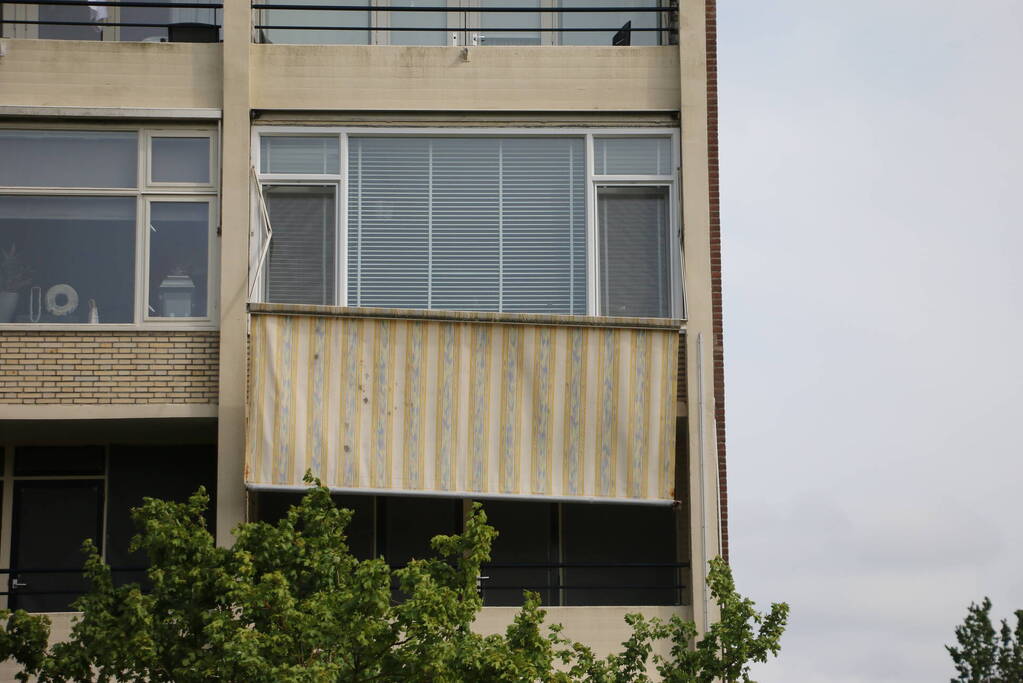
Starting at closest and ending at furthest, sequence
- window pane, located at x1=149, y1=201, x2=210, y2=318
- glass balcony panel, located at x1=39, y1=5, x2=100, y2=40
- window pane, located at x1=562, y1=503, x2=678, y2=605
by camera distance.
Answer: window pane, located at x1=149, y1=201, x2=210, y2=318 < window pane, located at x1=562, y1=503, x2=678, y2=605 < glass balcony panel, located at x1=39, y1=5, x2=100, y2=40

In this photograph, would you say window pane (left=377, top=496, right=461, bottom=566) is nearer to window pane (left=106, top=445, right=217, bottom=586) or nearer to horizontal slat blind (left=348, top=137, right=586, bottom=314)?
window pane (left=106, top=445, right=217, bottom=586)

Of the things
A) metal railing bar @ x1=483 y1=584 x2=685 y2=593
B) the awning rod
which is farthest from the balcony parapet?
metal railing bar @ x1=483 y1=584 x2=685 y2=593

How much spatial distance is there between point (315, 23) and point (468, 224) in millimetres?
3224

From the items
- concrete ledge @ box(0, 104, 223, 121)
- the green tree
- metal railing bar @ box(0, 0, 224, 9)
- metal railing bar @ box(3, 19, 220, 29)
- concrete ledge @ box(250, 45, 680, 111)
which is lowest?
the green tree

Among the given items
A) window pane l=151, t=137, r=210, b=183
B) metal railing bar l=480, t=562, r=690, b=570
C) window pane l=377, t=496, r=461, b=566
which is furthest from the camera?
window pane l=377, t=496, r=461, b=566

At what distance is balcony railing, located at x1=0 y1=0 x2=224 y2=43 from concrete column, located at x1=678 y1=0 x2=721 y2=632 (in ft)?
18.7

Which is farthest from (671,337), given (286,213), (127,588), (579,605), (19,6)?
(19,6)

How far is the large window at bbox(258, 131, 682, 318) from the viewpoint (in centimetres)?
2041

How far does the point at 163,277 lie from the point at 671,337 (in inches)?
231

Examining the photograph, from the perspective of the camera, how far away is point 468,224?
20.6 metres

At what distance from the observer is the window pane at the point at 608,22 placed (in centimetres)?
2139

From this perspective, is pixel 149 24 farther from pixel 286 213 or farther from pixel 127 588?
pixel 127 588

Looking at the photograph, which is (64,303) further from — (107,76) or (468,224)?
(468,224)

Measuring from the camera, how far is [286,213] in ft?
67.5
